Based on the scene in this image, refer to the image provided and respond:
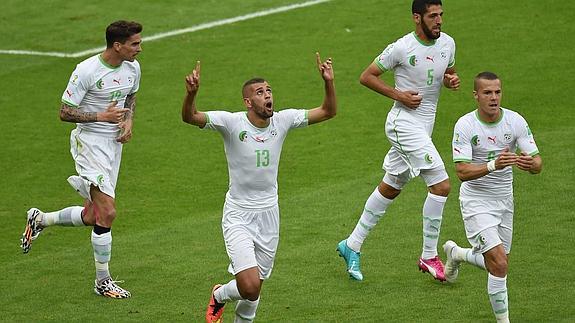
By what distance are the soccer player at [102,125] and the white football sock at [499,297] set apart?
12.2 ft

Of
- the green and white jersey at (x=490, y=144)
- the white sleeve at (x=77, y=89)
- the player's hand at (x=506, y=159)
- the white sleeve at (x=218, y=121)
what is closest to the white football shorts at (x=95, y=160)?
the white sleeve at (x=77, y=89)

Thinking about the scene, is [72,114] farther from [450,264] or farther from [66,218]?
[450,264]

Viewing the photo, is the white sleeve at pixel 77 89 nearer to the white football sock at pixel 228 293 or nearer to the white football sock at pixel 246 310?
the white football sock at pixel 228 293

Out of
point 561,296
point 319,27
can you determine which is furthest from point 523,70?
point 561,296

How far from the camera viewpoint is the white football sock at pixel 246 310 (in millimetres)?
10906

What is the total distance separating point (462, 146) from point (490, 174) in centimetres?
40

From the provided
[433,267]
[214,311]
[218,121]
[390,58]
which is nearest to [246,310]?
[214,311]

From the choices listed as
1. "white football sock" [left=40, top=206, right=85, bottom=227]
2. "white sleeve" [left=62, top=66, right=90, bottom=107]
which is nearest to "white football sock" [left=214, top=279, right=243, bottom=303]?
"white football sock" [left=40, top=206, right=85, bottom=227]

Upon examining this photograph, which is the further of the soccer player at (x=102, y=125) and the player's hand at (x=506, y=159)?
the soccer player at (x=102, y=125)

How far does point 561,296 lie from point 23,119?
32.6 ft

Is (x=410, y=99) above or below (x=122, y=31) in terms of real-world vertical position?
below

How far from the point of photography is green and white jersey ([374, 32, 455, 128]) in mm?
12734

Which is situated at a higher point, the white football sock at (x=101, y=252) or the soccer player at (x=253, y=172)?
the soccer player at (x=253, y=172)

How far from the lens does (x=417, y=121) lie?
12.8 meters
